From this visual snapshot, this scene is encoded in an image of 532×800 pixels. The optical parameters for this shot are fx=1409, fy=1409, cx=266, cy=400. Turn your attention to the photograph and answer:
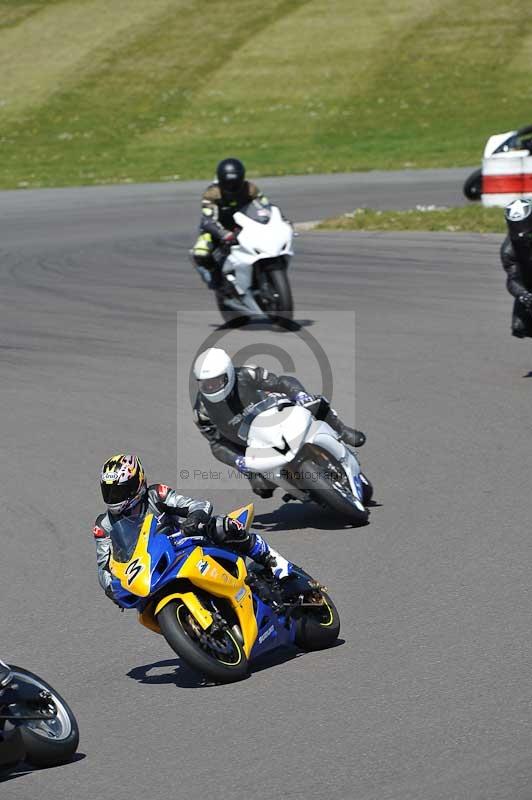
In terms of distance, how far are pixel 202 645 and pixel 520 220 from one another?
7.55m

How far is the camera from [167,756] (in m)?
5.93

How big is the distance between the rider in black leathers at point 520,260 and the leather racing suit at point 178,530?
6.57 metres

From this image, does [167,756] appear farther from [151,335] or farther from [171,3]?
[171,3]

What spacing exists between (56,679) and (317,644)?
1.33 metres

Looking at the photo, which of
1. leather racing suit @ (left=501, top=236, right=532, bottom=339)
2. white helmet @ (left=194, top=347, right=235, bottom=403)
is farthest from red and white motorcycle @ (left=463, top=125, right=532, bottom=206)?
white helmet @ (left=194, top=347, right=235, bottom=403)

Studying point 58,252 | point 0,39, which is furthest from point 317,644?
point 0,39

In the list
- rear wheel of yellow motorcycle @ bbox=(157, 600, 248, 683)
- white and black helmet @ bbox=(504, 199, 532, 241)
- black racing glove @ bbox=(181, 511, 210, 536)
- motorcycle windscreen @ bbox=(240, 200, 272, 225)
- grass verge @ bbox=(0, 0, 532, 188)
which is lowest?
grass verge @ bbox=(0, 0, 532, 188)

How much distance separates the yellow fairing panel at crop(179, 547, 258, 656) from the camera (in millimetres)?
6609

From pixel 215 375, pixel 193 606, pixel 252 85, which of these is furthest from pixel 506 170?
pixel 252 85

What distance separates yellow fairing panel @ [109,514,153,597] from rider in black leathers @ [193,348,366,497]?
106 inches

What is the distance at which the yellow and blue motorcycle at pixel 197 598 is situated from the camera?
6562 mm

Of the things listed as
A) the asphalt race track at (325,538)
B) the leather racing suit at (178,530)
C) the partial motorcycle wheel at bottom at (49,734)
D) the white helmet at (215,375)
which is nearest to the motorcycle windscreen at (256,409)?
the white helmet at (215,375)

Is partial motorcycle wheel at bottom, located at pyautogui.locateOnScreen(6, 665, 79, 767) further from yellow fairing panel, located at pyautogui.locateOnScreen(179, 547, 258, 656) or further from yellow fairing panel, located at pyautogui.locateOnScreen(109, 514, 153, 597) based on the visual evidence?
yellow fairing panel, located at pyautogui.locateOnScreen(179, 547, 258, 656)

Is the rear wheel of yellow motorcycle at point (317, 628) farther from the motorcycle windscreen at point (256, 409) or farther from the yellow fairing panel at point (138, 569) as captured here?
the motorcycle windscreen at point (256, 409)
